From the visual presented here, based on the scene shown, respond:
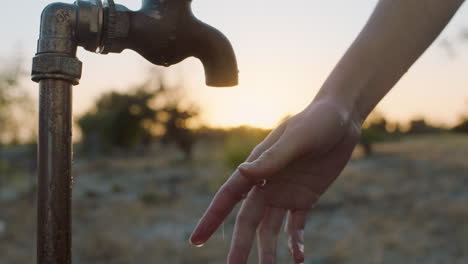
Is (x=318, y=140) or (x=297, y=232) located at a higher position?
(x=318, y=140)

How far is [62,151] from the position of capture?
1.13 metres

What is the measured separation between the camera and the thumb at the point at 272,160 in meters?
1.13

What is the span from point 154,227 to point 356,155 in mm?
8356

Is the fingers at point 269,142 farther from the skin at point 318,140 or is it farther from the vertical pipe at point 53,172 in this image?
the vertical pipe at point 53,172

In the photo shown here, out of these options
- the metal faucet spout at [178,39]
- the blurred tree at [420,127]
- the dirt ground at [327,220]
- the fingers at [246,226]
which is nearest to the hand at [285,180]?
the fingers at [246,226]

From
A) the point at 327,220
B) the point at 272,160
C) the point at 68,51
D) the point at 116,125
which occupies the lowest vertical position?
the point at 327,220

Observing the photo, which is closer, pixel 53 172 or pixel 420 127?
pixel 53 172

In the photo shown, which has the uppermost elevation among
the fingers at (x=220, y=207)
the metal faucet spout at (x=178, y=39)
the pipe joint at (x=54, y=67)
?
the metal faucet spout at (x=178, y=39)

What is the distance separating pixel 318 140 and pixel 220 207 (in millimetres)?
294

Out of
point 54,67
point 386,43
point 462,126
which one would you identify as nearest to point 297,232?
point 386,43

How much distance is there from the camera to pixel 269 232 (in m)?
1.27

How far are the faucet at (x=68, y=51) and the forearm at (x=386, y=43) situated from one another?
41 centimetres

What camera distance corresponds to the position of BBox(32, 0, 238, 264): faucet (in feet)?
3.69

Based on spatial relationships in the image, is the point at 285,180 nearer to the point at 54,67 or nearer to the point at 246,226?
the point at 246,226
